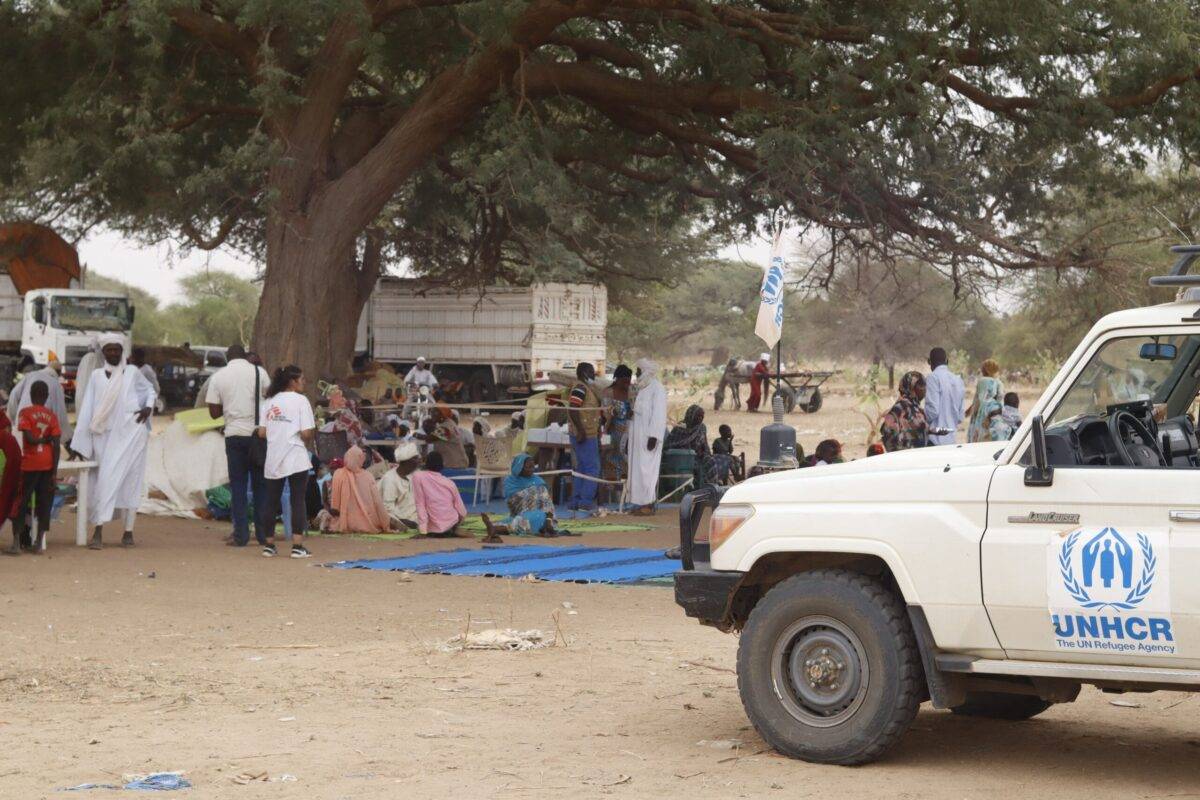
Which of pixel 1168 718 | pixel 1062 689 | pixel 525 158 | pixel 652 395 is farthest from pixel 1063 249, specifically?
pixel 1062 689

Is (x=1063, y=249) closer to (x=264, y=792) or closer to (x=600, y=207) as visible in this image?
(x=600, y=207)

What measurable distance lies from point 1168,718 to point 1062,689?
1.61m

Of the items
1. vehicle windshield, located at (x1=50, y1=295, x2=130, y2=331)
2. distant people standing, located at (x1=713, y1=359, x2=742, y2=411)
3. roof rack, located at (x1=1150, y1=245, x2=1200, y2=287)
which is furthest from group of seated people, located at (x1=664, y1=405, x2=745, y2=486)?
distant people standing, located at (x1=713, y1=359, x2=742, y2=411)

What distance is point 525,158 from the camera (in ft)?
57.6

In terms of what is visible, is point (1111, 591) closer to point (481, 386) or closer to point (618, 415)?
point (618, 415)

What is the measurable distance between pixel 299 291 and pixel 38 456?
605 centimetres

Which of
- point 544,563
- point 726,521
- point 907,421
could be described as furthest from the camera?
point 907,421

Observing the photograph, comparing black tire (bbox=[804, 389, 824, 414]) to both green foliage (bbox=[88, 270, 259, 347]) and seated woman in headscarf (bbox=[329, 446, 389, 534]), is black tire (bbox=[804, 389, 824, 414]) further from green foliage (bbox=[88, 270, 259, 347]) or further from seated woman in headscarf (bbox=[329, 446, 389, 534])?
green foliage (bbox=[88, 270, 259, 347])

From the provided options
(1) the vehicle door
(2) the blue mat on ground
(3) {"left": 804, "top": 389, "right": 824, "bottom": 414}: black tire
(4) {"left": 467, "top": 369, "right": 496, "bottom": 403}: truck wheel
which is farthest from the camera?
(3) {"left": 804, "top": 389, "right": 824, "bottom": 414}: black tire

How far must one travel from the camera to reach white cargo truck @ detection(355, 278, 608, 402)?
37.3 m

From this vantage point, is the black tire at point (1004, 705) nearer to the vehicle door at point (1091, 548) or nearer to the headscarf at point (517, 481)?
the vehicle door at point (1091, 548)

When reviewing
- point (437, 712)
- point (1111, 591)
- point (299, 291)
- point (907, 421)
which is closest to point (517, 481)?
point (907, 421)

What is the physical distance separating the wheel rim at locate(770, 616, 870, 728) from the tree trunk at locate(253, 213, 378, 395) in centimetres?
1295

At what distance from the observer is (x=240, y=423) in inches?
557
